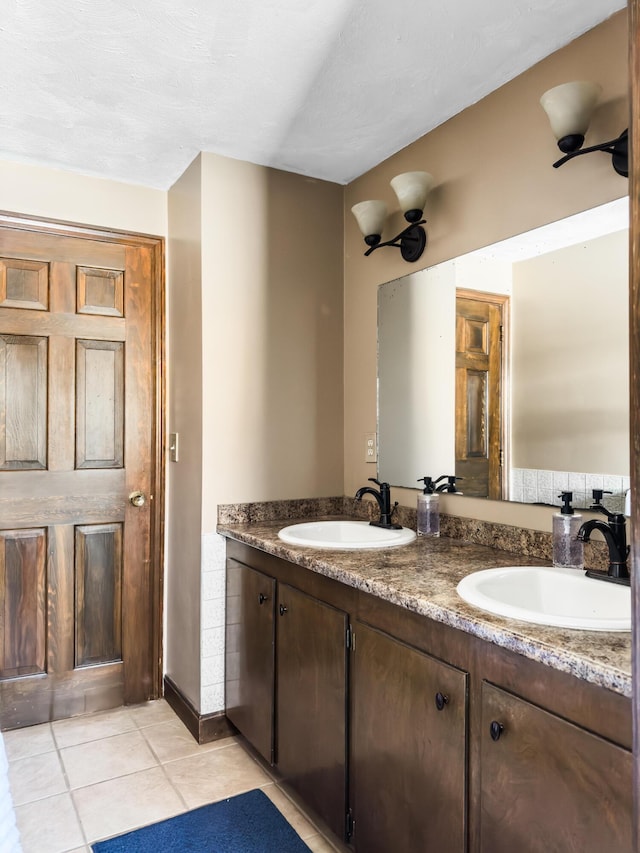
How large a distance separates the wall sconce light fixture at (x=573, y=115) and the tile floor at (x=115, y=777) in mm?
2065

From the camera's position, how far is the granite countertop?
39.1 inches

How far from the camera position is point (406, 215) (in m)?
2.17

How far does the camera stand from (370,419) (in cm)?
257

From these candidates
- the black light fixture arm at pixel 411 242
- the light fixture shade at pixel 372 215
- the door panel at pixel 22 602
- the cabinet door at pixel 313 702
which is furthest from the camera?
the door panel at pixel 22 602

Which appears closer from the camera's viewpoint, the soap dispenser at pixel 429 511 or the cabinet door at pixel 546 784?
the cabinet door at pixel 546 784

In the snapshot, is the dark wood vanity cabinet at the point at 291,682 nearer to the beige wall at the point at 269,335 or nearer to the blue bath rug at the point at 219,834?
the blue bath rug at the point at 219,834

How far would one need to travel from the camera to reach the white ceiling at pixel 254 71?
158cm

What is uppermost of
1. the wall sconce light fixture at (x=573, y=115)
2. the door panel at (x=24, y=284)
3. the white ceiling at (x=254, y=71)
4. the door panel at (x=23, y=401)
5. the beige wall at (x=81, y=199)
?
the white ceiling at (x=254, y=71)

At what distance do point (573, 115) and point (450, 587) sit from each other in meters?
1.26

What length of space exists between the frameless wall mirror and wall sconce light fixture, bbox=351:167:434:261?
125mm

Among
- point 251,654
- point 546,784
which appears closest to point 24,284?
point 251,654

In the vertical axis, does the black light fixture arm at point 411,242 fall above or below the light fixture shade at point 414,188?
below

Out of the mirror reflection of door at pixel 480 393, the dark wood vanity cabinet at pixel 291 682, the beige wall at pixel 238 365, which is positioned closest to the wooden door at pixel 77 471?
the beige wall at pixel 238 365

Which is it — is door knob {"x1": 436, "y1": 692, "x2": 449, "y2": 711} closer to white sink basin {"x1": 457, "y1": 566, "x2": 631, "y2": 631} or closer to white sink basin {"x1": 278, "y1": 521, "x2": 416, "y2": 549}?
white sink basin {"x1": 457, "y1": 566, "x2": 631, "y2": 631}
